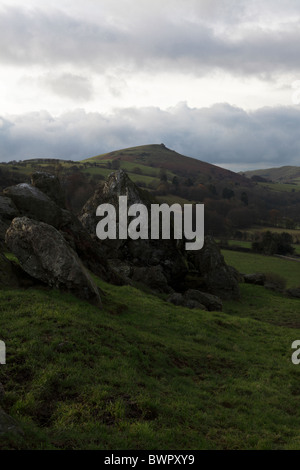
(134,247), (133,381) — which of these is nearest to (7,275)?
(133,381)

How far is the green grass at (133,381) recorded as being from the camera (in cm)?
937

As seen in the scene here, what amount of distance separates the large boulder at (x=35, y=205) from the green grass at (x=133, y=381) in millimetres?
10857

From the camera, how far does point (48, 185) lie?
109ft

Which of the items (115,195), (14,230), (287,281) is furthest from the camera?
(287,281)

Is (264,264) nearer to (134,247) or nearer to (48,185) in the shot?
(134,247)

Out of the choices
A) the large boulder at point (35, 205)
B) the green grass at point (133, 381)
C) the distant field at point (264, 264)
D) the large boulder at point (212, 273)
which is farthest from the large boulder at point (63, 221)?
the distant field at point (264, 264)

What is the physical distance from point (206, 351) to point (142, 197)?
1085 inches

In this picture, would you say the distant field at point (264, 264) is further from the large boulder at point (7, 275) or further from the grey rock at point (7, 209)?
the large boulder at point (7, 275)

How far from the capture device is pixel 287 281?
64.2 metres

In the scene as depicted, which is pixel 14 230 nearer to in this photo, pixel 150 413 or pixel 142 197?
pixel 150 413

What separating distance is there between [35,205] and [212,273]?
22.1 m

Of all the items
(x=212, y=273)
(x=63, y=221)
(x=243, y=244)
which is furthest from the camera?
(x=243, y=244)

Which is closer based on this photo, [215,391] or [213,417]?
[213,417]

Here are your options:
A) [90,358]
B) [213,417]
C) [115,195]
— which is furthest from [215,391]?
[115,195]
